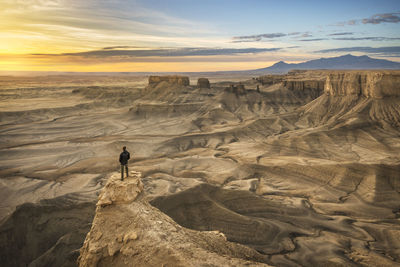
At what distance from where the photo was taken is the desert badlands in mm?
10750

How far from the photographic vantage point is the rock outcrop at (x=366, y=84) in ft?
157

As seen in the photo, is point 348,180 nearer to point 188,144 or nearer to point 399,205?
point 399,205

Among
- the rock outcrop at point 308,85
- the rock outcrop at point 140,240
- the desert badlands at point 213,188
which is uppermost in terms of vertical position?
the rock outcrop at point 308,85

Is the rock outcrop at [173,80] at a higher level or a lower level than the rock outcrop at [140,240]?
higher

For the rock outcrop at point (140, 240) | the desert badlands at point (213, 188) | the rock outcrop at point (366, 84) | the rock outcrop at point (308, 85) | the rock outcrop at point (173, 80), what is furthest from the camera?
the rock outcrop at point (173, 80)

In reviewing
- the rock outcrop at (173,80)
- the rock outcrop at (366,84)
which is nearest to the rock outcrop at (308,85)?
the rock outcrop at (366,84)

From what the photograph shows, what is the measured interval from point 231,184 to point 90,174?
49.3 feet

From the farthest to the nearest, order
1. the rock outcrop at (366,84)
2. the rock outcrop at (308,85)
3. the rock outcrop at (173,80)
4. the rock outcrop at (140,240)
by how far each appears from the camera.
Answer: the rock outcrop at (173,80) → the rock outcrop at (308,85) → the rock outcrop at (366,84) → the rock outcrop at (140,240)

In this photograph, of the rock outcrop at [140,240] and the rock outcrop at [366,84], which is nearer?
the rock outcrop at [140,240]

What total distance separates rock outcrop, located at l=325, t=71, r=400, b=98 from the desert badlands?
0.66ft

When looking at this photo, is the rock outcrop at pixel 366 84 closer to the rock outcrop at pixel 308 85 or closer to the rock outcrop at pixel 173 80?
the rock outcrop at pixel 308 85

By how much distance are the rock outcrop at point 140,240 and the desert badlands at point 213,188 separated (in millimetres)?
47

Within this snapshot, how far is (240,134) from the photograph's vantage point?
5078 cm

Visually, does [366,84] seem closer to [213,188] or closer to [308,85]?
[308,85]
